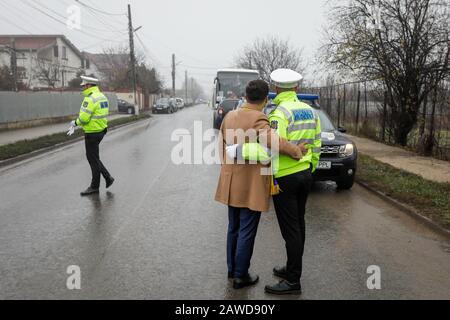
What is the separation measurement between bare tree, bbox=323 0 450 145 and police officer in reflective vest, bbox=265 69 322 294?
11210 mm

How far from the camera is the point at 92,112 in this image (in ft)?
26.0

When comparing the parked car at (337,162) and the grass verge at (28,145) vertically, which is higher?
the parked car at (337,162)

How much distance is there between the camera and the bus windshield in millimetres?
28875

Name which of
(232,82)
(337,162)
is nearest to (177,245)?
(337,162)

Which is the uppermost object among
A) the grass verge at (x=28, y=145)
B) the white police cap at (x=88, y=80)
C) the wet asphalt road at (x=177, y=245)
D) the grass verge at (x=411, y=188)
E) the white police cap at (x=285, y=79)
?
the white police cap at (x=88, y=80)

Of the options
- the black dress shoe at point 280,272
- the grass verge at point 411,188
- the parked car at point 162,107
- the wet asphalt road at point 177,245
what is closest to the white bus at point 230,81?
the parked car at point 162,107

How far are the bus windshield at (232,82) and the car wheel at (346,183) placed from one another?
20.3m

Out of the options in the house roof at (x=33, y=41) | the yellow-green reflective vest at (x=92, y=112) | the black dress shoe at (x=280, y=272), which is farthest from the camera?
the house roof at (x=33, y=41)

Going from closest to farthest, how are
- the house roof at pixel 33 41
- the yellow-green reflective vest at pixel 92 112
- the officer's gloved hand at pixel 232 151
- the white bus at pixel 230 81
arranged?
the officer's gloved hand at pixel 232 151 < the yellow-green reflective vest at pixel 92 112 < the white bus at pixel 230 81 < the house roof at pixel 33 41

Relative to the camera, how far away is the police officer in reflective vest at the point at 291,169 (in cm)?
405

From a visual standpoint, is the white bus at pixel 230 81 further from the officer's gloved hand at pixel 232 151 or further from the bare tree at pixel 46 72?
the officer's gloved hand at pixel 232 151

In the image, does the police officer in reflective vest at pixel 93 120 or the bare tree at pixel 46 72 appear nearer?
the police officer in reflective vest at pixel 93 120

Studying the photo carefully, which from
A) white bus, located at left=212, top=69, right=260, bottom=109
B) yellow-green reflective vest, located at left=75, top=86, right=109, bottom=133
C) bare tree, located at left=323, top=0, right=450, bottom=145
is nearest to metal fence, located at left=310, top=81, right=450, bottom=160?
bare tree, located at left=323, top=0, right=450, bottom=145

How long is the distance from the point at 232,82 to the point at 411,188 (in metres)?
21.5
